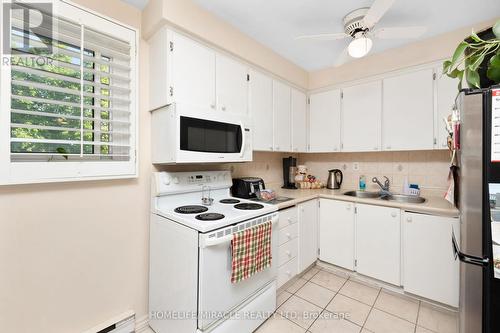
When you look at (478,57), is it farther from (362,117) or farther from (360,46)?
(362,117)

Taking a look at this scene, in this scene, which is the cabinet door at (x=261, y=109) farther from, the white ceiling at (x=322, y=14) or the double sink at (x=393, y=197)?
the double sink at (x=393, y=197)

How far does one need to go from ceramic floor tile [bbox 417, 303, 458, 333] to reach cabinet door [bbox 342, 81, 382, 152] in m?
1.53

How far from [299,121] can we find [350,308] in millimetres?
2055

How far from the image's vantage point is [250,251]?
1514mm

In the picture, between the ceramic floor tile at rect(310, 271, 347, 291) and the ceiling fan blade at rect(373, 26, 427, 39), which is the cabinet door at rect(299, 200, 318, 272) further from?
the ceiling fan blade at rect(373, 26, 427, 39)

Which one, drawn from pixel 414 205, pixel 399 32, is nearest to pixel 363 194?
pixel 414 205

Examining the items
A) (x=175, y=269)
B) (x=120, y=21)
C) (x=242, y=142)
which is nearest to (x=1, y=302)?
(x=175, y=269)

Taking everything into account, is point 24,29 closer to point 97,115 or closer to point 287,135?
point 97,115

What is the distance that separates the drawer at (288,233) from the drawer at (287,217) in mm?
39

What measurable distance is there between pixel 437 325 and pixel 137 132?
2.71 metres

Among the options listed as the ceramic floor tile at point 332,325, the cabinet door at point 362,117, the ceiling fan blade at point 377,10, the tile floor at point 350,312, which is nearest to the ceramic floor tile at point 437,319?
the tile floor at point 350,312

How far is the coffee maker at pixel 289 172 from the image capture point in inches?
118

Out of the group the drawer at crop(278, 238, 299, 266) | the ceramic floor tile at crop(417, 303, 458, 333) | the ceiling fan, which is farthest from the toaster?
the ceramic floor tile at crop(417, 303, 458, 333)

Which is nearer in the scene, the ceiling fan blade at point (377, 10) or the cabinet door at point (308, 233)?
the ceiling fan blade at point (377, 10)
